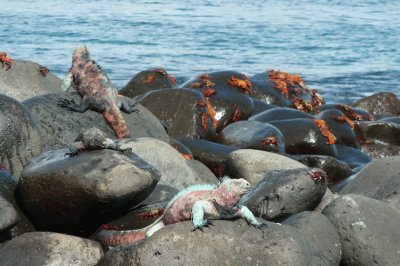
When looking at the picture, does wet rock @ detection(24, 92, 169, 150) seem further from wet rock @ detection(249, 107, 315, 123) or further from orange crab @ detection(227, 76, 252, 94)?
orange crab @ detection(227, 76, 252, 94)

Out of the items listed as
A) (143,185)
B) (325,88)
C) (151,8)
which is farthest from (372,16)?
(143,185)

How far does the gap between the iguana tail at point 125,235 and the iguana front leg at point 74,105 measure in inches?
105

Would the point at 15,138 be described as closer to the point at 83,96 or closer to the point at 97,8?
the point at 83,96

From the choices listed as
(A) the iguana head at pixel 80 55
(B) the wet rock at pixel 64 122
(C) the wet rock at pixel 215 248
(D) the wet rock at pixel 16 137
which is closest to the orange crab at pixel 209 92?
(A) the iguana head at pixel 80 55

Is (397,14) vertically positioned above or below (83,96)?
below

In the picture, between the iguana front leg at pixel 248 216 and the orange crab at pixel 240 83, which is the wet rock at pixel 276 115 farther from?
the iguana front leg at pixel 248 216

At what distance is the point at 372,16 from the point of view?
3844 centimetres

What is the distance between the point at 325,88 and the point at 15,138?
564 inches

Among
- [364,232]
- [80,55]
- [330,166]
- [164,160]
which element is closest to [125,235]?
[164,160]

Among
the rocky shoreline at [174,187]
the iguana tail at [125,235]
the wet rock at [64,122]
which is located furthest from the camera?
the wet rock at [64,122]

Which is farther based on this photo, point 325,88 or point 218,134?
point 325,88

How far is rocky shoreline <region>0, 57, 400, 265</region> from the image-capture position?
19.6 feet

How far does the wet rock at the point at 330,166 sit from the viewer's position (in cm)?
1089

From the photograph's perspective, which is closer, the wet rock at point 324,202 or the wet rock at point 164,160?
the wet rock at point 324,202
